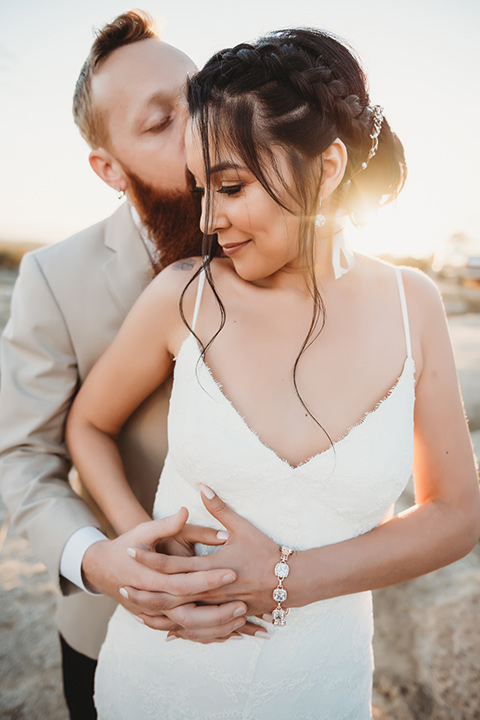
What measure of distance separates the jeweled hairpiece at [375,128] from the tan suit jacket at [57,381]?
0.92m

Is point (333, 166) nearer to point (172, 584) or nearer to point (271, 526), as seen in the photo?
point (271, 526)

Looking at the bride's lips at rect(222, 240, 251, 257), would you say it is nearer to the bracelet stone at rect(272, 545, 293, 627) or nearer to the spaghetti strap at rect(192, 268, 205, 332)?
the spaghetti strap at rect(192, 268, 205, 332)

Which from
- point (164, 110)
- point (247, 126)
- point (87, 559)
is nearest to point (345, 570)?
point (87, 559)

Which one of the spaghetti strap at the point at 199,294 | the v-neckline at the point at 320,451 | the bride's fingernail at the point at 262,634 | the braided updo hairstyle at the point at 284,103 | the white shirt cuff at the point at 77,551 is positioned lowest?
the bride's fingernail at the point at 262,634

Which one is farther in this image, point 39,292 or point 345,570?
point 39,292

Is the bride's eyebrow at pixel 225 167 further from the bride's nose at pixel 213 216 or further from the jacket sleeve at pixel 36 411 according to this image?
the jacket sleeve at pixel 36 411

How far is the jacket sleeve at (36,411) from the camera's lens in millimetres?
1899

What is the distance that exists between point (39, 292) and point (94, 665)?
1.55 metres

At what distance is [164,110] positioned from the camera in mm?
2174

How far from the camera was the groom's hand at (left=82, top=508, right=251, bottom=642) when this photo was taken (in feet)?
4.76

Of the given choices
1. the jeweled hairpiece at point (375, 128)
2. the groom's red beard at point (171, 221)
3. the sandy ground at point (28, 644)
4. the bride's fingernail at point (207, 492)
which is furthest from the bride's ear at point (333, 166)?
the sandy ground at point (28, 644)

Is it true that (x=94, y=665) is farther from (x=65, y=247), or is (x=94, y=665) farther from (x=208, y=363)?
(x=65, y=247)

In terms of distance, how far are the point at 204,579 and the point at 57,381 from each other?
0.95 metres

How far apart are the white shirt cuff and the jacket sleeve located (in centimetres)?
6
